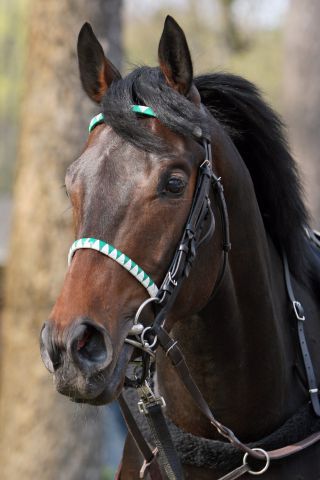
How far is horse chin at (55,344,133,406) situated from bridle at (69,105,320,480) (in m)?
0.09

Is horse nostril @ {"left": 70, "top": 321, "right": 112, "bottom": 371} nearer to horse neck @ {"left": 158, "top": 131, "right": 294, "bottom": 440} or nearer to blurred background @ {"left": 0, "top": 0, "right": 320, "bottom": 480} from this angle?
horse neck @ {"left": 158, "top": 131, "right": 294, "bottom": 440}

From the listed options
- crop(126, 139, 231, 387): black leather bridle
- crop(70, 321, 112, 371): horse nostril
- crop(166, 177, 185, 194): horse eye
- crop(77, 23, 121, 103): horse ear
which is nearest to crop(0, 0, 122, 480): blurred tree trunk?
crop(77, 23, 121, 103): horse ear

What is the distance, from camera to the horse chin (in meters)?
2.57

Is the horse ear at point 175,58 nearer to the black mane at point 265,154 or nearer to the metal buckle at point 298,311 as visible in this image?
the black mane at point 265,154

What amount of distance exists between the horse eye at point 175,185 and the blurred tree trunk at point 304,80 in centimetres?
666

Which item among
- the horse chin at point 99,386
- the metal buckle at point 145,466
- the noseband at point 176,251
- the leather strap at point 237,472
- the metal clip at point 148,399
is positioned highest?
the noseband at point 176,251

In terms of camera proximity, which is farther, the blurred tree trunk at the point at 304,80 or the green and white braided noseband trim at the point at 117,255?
the blurred tree trunk at the point at 304,80

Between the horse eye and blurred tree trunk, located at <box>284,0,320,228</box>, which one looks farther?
blurred tree trunk, located at <box>284,0,320,228</box>

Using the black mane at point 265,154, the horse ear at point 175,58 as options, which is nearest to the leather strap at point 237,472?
the black mane at point 265,154

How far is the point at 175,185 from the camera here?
281 centimetres


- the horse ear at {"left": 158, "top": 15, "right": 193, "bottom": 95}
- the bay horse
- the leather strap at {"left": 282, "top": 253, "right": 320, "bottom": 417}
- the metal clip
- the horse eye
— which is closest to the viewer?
the bay horse

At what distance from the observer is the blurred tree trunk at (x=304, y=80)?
30.9ft

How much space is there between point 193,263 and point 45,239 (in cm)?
369

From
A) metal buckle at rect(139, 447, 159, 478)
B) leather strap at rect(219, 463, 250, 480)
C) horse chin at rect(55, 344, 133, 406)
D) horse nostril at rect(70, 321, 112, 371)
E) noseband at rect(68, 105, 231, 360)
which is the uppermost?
noseband at rect(68, 105, 231, 360)
